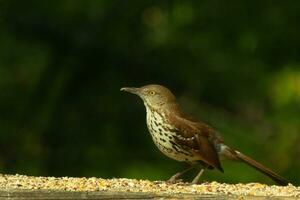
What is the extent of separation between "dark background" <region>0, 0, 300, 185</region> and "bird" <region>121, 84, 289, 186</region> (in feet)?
11.3

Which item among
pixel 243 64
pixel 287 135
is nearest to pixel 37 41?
pixel 243 64

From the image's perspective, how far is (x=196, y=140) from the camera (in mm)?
6730

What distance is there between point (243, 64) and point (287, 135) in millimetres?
1285

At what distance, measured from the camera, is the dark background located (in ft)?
35.8

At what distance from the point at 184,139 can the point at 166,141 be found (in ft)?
0.36

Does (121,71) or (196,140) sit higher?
(196,140)

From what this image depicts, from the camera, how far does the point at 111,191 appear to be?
14.5 feet

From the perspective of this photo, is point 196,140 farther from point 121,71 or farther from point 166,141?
point 121,71

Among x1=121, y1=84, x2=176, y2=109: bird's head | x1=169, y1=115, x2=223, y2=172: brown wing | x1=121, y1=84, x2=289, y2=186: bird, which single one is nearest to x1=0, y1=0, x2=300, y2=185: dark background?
x1=121, y1=84, x2=176, y2=109: bird's head

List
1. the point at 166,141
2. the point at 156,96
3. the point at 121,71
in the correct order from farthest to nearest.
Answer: the point at 121,71
the point at 156,96
the point at 166,141

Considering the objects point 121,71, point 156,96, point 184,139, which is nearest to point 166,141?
point 184,139

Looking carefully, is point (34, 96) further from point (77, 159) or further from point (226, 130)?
point (226, 130)

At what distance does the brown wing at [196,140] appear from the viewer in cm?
661

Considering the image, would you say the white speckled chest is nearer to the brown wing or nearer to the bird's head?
the brown wing
